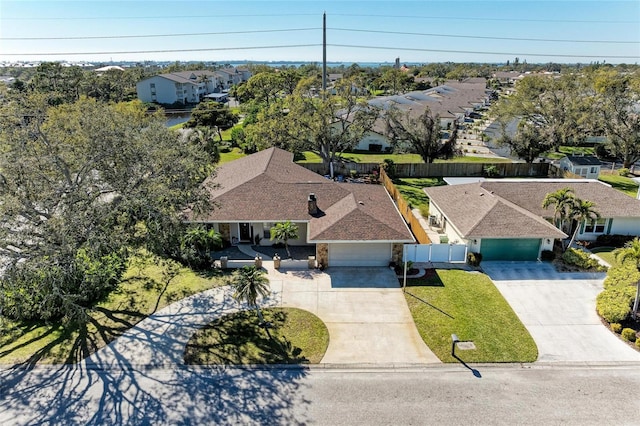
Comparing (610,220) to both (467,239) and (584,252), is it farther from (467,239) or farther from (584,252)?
(467,239)

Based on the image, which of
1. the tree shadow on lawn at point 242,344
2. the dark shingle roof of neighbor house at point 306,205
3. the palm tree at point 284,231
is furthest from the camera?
the palm tree at point 284,231

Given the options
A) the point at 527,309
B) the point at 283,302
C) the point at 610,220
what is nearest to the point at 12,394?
the point at 283,302

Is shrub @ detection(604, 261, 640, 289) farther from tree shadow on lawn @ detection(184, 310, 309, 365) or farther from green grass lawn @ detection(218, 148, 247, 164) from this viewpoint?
green grass lawn @ detection(218, 148, 247, 164)

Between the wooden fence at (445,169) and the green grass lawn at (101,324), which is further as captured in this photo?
the wooden fence at (445,169)

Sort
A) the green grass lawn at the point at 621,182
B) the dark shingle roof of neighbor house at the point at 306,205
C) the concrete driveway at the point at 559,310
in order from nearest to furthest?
the concrete driveway at the point at 559,310 < the dark shingle roof of neighbor house at the point at 306,205 < the green grass lawn at the point at 621,182

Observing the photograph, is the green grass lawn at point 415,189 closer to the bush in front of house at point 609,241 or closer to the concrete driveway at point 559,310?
the concrete driveway at point 559,310

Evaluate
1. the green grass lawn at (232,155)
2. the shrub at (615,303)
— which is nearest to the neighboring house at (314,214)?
the shrub at (615,303)
